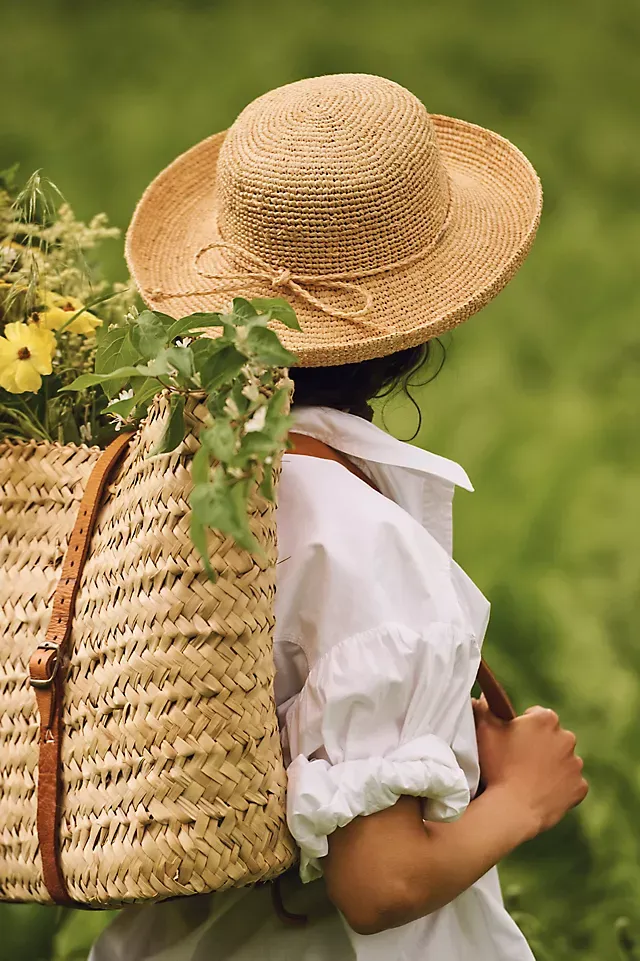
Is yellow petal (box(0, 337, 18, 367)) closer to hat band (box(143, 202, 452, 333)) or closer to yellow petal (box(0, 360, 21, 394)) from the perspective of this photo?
yellow petal (box(0, 360, 21, 394))

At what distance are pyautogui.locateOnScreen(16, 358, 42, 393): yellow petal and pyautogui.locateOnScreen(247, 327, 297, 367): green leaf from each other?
288 mm

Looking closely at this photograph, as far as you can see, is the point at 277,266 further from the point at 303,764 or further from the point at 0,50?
the point at 0,50

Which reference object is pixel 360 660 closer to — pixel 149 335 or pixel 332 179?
pixel 149 335

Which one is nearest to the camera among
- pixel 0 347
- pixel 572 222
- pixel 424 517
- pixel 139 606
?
pixel 139 606

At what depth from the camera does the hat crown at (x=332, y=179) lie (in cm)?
80

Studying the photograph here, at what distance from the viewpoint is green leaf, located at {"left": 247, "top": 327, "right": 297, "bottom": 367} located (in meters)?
0.59

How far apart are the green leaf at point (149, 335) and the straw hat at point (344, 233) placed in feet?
0.58

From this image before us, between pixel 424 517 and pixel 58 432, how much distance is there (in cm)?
34

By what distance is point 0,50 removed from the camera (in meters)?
2.23

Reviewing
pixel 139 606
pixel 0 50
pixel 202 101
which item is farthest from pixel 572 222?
pixel 139 606

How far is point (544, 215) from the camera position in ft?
7.13

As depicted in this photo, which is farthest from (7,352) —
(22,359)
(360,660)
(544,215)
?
(544,215)

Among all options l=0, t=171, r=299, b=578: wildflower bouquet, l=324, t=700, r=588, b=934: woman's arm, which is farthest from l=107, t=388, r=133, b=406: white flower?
l=324, t=700, r=588, b=934: woman's arm

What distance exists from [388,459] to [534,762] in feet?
1.08
